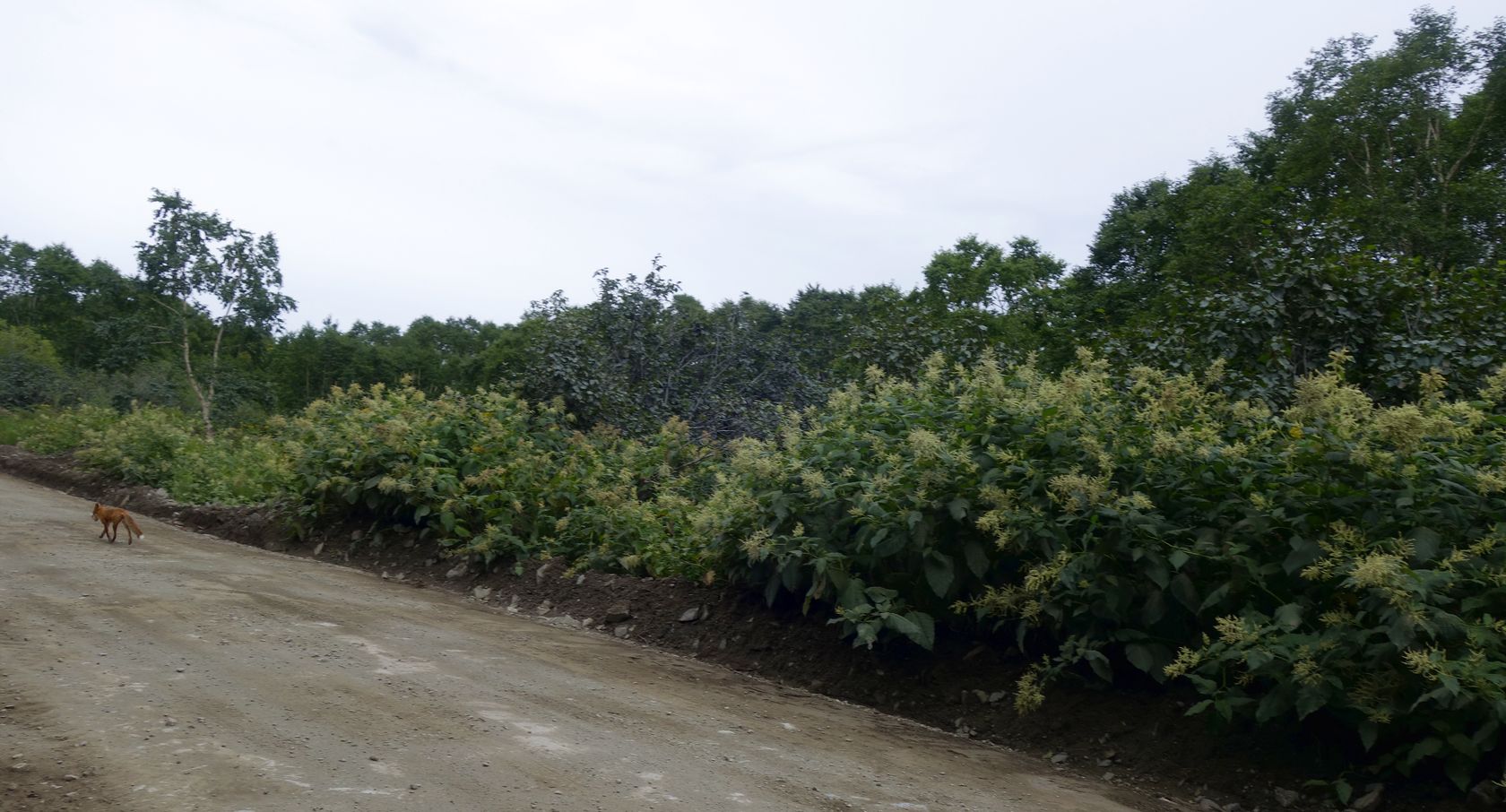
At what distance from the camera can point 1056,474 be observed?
5.63 m

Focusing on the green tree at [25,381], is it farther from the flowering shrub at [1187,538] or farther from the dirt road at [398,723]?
the flowering shrub at [1187,538]

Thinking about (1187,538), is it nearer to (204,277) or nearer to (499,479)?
(499,479)

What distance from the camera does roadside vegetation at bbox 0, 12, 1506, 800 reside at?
441 cm

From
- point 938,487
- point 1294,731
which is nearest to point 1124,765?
point 1294,731

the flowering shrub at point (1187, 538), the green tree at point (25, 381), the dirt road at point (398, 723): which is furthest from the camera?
the green tree at point (25, 381)

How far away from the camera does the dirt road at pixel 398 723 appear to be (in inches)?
147

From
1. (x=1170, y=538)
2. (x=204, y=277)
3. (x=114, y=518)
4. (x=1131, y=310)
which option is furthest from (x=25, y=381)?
(x=1170, y=538)

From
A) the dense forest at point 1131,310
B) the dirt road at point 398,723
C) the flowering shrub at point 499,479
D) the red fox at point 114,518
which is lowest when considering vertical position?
the dirt road at point 398,723

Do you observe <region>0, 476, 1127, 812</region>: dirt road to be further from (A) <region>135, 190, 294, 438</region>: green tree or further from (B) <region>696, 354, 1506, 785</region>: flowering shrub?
(A) <region>135, 190, 294, 438</region>: green tree

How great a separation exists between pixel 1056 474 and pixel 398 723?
3440 millimetres

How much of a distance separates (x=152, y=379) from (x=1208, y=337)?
28909 millimetres

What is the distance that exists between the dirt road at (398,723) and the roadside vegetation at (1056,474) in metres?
0.86

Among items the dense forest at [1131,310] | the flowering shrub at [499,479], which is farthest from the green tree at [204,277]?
the flowering shrub at [499,479]

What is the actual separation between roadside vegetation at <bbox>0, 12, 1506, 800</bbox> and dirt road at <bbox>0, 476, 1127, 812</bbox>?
856 mm
